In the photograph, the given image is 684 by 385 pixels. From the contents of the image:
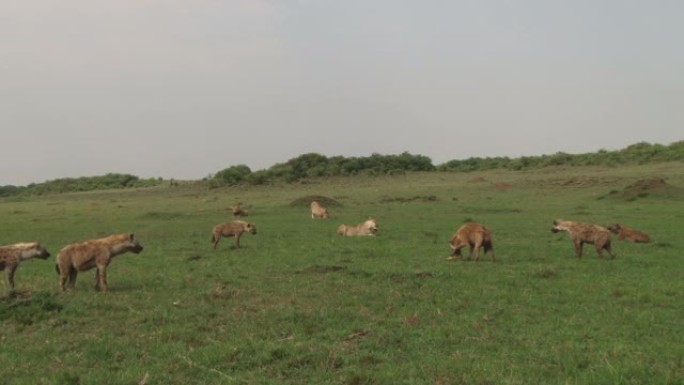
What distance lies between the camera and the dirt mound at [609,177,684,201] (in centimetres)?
3688

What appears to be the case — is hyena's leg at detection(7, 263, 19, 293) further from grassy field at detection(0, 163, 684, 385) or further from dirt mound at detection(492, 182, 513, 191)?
dirt mound at detection(492, 182, 513, 191)

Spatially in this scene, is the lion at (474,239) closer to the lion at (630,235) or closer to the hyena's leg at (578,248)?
the hyena's leg at (578,248)

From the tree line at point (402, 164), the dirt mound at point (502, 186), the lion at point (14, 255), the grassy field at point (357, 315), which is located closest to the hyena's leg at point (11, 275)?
the lion at point (14, 255)

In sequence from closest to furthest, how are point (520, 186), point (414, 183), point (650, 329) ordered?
point (650, 329), point (520, 186), point (414, 183)

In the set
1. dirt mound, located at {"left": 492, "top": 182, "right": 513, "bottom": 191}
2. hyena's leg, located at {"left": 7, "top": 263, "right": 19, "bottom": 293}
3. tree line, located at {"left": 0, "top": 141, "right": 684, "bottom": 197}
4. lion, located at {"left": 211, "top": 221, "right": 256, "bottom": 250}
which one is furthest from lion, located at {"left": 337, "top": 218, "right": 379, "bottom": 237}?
tree line, located at {"left": 0, "top": 141, "right": 684, "bottom": 197}

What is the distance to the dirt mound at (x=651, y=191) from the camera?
36875 millimetres

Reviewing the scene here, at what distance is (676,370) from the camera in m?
8.02

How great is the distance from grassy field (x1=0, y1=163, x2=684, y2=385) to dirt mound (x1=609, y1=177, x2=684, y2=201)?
41.2ft

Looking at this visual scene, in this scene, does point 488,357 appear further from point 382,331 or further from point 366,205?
point 366,205

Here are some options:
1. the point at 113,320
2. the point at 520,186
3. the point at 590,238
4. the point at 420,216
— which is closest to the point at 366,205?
the point at 420,216

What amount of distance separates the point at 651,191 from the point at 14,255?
33.6m

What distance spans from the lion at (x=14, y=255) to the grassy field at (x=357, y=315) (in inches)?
29.2

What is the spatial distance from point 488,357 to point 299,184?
5183 cm

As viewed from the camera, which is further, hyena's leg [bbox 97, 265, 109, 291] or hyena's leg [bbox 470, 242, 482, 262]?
hyena's leg [bbox 470, 242, 482, 262]
